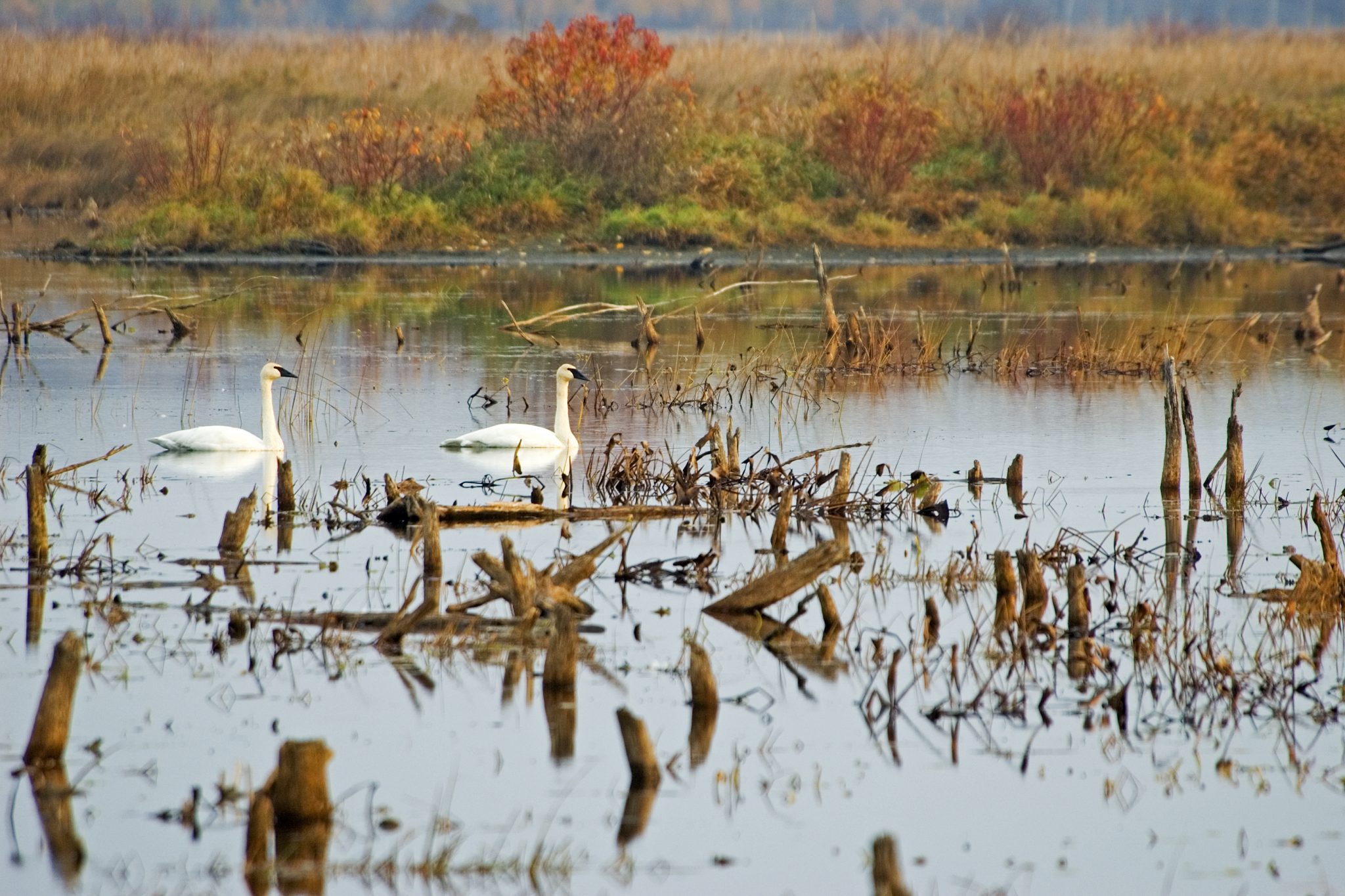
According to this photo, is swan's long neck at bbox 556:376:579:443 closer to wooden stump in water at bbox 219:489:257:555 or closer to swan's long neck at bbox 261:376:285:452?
swan's long neck at bbox 261:376:285:452

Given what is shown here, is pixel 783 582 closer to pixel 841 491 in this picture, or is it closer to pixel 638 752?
pixel 638 752

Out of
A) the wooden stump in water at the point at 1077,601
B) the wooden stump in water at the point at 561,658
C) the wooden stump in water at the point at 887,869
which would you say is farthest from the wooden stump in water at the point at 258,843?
the wooden stump in water at the point at 1077,601

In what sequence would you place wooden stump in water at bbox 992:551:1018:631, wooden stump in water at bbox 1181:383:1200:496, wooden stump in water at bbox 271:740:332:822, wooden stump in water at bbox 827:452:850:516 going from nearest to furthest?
wooden stump in water at bbox 271:740:332:822 < wooden stump in water at bbox 992:551:1018:631 < wooden stump in water at bbox 827:452:850:516 < wooden stump in water at bbox 1181:383:1200:496

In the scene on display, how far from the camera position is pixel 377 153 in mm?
37531

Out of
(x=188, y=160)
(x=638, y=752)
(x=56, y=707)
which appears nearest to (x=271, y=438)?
(x=56, y=707)

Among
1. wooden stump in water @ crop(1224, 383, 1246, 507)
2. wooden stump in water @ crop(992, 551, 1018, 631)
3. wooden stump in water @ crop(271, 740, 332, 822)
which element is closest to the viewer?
wooden stump in water @ crop(271, 740, 332, 822)

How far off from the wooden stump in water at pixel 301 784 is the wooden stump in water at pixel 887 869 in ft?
6.44

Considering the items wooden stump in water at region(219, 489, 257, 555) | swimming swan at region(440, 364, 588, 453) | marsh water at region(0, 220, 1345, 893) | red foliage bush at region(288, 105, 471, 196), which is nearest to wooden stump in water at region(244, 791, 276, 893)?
marsh water at region(0, 220, 1345, 893)

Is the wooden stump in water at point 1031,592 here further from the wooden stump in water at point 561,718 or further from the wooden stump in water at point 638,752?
the wooden stump in water at point 638,752

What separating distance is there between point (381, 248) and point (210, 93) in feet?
41.6

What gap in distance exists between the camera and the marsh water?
5938mm

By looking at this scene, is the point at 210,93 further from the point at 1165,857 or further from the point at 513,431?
the point at 1165,857

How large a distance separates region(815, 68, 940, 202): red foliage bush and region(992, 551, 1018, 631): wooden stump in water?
3121 centimetres

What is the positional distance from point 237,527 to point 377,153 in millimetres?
29042
